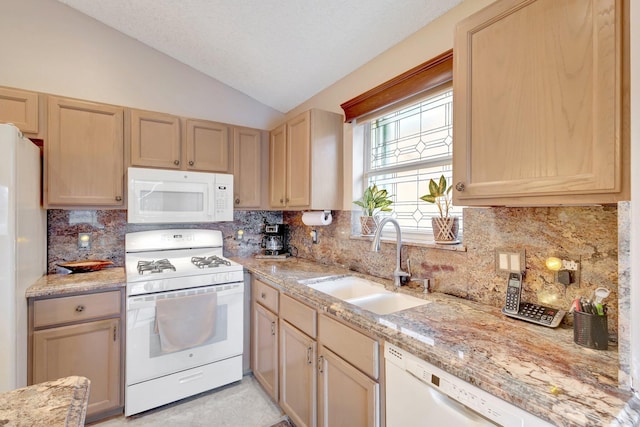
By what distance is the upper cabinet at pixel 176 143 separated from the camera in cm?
228

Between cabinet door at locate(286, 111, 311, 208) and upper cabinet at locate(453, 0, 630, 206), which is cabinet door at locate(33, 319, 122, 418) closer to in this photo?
cabinet door at locate(286, 111, 311, 208)

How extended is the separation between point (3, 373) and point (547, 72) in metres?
2.64

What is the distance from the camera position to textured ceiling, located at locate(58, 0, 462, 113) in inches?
68.9

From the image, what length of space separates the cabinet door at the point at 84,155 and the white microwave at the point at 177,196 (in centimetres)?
18

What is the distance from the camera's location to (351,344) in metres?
1.32

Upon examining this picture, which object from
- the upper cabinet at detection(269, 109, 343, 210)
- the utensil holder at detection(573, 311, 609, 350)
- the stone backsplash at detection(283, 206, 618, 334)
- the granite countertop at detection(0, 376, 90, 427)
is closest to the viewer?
the granite countertop at detection(0, 376, 90, 427)

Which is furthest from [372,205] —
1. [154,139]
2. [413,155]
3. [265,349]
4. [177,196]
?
[154,139]

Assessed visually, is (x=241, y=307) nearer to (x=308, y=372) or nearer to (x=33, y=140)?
(x=308, y=372)

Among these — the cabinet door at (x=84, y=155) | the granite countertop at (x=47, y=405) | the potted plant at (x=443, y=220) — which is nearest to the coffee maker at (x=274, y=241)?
the cabinet door at (x=84, y=155)

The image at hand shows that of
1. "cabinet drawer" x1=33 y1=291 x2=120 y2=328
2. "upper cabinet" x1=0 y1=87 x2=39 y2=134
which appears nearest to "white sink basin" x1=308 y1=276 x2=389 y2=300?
"cabinet drawer" x1=33 y1=291 x2=120 y2=328

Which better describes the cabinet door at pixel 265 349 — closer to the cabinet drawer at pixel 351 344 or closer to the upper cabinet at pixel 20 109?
the cabinet drawer at pixel 351 344

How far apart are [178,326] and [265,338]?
0.59 metres

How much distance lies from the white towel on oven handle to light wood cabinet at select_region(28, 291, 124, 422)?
27 centimetres

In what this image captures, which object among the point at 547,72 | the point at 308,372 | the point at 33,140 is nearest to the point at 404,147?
the point at 547,72
